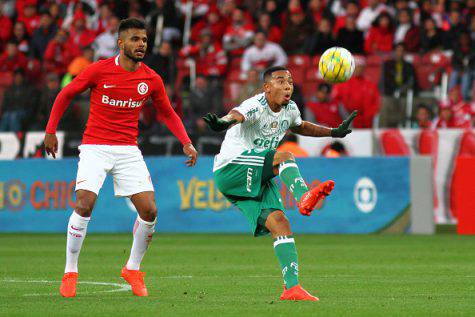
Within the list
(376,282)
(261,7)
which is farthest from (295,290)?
(261,7)

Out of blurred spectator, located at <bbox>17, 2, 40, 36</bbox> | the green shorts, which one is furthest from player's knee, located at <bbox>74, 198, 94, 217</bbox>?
blurred spectator, located at <bbox>17, 2, 40, 36</bbox>

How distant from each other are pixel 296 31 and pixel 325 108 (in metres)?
3.36

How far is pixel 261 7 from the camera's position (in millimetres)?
25172

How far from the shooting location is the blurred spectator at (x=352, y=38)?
2262 centimetres

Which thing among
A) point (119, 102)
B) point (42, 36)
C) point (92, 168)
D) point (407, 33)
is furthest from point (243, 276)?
point (42, 36)

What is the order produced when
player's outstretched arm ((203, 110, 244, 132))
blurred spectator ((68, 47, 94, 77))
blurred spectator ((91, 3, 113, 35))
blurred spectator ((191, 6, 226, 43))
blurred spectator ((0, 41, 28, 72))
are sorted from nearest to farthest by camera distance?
player's outstretched arm ((203, 110, 244, 132))
blurred spectator ((68, 47, 94, 77))
blurred spectator ((191, 6, 226, 43))
blurred spectator ((0, 41, 28, 72))
blurred spectator ((91, 3, 113, 35))

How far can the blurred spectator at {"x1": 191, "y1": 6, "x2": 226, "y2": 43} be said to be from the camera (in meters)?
24.6

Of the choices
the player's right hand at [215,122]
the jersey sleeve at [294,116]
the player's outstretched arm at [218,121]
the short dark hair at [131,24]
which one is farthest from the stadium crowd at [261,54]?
the player's right hand at [215,122]

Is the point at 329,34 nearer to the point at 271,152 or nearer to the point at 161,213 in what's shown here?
the point at 161,213

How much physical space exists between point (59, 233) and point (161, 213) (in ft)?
6.04

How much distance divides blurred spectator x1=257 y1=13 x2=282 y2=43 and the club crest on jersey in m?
13.9

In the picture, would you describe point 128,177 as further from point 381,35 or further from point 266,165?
point 381,35

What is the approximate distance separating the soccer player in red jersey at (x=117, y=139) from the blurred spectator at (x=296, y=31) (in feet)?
46.0

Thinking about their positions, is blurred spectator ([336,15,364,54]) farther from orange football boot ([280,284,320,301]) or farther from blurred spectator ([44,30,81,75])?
orange football boot ([280,284,320,301])
